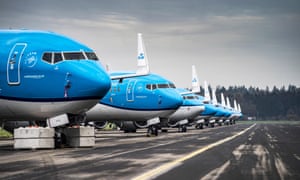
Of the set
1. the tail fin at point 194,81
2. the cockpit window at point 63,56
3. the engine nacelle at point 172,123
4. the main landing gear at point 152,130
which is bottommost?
the main landing gear at point 152,130

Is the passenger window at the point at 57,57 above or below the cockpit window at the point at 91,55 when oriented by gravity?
below

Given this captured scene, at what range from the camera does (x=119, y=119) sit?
43281mm

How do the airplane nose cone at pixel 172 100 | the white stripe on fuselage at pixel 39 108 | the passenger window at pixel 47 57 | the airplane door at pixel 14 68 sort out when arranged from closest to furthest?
1. the airplane door at pixel 14 68
2. the white stripe on fuselage at pixel 39 108
3. the passenger window at pixel 47 57
4. the airplane nose cone at pixel 172 100

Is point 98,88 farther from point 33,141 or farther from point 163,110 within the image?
point 163,110

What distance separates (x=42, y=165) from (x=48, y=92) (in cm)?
880

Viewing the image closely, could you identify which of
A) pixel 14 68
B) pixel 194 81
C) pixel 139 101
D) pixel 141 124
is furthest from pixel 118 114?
pixel 194 81

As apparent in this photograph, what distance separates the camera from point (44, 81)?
25.5m

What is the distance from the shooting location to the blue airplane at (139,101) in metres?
42.4

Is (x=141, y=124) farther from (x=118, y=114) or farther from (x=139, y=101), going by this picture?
(x=118, y=114)

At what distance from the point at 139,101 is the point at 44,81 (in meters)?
18.0

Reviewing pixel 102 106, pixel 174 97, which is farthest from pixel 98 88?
Answer: pixel 174 97

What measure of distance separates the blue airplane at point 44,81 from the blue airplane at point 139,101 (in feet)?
49.7

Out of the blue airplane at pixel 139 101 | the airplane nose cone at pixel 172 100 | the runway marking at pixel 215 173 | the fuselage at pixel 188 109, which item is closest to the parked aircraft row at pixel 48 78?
A: the runway marking at pixel 215 173

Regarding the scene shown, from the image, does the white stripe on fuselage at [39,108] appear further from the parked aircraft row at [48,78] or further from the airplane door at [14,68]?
the airplane door at [14,68]
